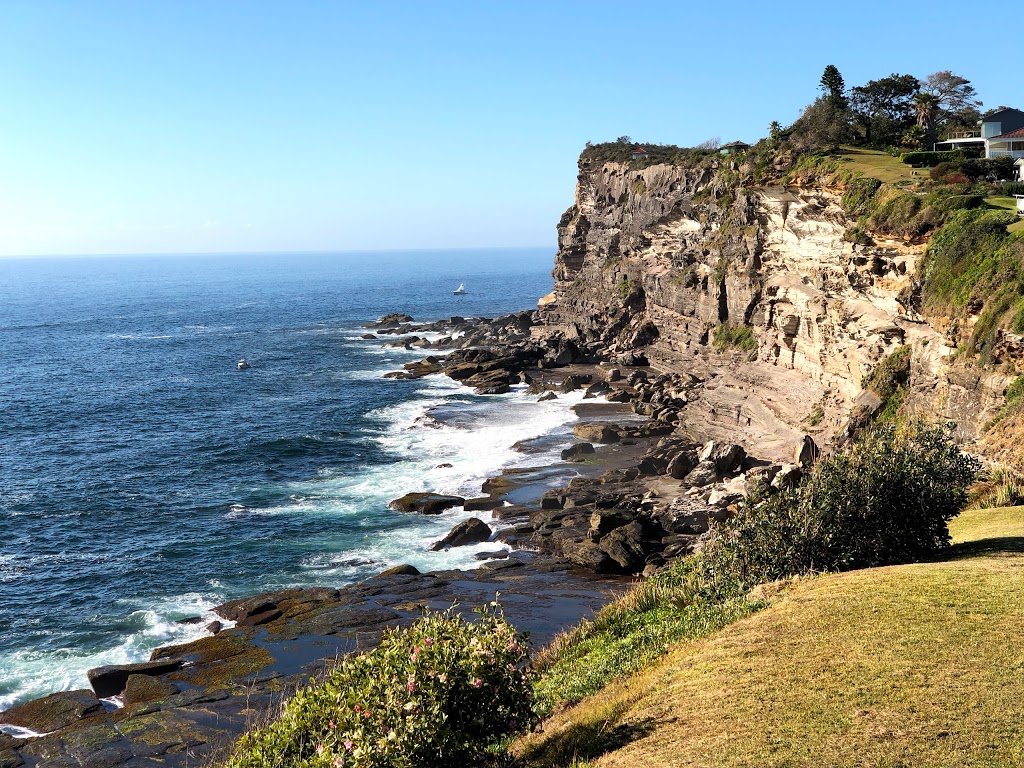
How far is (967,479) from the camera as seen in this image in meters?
24.3

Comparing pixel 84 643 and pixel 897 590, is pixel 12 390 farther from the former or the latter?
pixel 897 590

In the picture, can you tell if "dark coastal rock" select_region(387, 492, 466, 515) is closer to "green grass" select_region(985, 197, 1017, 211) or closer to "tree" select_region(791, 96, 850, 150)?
"green grass" select_region(985, 197, 1017, 211)

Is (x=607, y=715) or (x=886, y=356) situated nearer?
(x=607, y=715)

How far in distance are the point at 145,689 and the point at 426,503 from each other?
1938cm

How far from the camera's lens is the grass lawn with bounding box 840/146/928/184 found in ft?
160

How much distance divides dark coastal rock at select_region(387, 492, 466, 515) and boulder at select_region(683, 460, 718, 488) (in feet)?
41.4

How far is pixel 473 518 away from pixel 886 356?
23.0 m

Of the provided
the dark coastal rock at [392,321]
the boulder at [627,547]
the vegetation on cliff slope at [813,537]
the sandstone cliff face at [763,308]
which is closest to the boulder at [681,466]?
the sandstone cliff face at [763,308]

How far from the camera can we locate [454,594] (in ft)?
116

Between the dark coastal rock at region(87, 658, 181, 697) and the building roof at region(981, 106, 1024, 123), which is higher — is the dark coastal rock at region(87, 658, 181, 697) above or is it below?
below

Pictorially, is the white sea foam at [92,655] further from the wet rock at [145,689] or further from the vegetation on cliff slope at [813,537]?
the vegetation on cliff slope at [813,537]

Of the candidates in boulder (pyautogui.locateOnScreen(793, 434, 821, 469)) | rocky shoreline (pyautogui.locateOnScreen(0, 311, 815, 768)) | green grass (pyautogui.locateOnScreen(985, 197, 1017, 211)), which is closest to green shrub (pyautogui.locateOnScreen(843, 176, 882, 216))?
green grass (pyautogui.locateOnScreen(985, 197, 1017, 211))

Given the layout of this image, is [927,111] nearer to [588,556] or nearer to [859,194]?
[859,194]

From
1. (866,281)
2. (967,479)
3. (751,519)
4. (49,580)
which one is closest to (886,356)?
(866,281)
